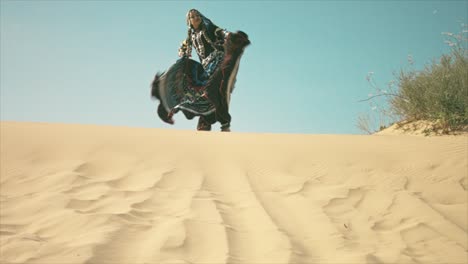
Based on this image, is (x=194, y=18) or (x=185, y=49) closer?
(x=194, y=18)

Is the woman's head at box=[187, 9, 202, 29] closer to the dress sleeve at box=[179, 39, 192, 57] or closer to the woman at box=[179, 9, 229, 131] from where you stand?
the woman at box=[179, 9, 229, 131]

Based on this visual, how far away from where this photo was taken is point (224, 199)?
3.32 meters

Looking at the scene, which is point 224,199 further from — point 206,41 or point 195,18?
point 195,18


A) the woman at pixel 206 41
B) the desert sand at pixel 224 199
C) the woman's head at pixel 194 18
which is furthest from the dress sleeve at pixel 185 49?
the desert sand at pixel 224 199

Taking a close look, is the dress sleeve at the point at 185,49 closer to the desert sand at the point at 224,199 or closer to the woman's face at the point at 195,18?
the woman's face at the point at 195,18

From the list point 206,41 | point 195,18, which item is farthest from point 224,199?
point 195,18

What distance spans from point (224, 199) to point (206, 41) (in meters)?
5.51

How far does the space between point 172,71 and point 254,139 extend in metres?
3.25

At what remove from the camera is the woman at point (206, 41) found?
8211mm

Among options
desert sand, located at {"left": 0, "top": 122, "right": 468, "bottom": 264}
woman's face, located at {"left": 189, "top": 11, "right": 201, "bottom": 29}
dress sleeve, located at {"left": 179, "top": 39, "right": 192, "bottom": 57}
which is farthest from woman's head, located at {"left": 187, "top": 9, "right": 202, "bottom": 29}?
desert sand, located at {"left": 0, "top": 122, "right": 468, "bottom": 264}

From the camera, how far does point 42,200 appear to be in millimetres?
2990

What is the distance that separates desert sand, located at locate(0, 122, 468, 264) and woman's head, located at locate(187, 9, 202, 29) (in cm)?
374

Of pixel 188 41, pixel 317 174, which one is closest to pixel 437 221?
pixel 317 174

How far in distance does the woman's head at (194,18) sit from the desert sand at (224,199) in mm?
3744
